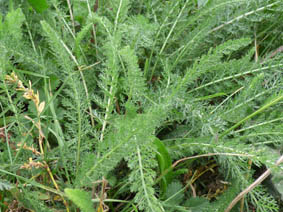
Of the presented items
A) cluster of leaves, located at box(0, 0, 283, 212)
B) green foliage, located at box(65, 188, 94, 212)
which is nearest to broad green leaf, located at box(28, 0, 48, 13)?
cluster of leaves, located at box(0, 0, 283, 212)

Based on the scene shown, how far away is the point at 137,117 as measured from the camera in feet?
3.22

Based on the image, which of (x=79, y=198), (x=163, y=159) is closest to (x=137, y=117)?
(x=79, y=198)

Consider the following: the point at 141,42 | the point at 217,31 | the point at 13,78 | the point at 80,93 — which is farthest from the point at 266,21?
the point at 13,78

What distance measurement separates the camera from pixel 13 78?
1300 mm

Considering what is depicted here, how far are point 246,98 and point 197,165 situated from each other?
0.42 m

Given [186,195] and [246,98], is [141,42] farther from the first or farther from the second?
[186,195]

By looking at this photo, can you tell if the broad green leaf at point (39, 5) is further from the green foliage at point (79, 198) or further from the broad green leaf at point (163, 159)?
the green foliage at point (79, 198)

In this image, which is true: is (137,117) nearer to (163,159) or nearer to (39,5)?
(163,159)

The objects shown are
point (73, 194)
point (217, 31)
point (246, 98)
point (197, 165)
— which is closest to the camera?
point (73, 194)

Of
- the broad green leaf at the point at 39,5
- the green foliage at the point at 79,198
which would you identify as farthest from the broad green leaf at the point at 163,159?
the broad green leaf at the point at 39,5

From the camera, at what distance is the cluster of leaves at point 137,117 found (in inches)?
46.5

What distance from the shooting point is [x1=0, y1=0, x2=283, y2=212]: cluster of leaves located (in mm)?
1181

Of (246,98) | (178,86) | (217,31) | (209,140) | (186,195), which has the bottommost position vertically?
(186,195)

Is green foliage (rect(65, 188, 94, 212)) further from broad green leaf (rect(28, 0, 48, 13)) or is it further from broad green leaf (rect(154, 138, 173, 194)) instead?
broad green leaf (rect(28, 0, 48, 13))
